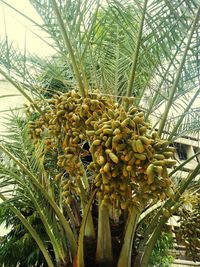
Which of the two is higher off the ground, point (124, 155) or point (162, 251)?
point (124, 155)

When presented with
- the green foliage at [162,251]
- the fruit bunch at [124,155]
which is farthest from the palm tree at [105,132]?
the green foliage at [162,251]

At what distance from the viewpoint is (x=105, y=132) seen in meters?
1.35

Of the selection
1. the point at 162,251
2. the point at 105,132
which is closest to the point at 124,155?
the point at 105,132

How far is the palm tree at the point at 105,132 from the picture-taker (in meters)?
1.35

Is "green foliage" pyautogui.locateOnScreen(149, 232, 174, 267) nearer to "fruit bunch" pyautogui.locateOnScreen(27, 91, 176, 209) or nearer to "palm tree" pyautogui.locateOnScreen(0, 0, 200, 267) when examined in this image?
"palm tree" pyautogui.locateOnScreen(0, 0, 200, 267)

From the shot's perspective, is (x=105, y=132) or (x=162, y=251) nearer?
(x=105, y=132)

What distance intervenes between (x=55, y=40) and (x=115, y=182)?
119 centimetres

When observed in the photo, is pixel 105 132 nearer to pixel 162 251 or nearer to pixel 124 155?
pixel 124 155

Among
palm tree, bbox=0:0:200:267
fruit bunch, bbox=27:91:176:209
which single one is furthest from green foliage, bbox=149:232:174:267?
fruit bunch, bbox=27:91:176:209

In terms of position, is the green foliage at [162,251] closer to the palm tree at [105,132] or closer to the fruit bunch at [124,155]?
the palm tree at [105,132]

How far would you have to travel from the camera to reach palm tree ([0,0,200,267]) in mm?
1351

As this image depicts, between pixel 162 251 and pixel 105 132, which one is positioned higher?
pixel 105 132

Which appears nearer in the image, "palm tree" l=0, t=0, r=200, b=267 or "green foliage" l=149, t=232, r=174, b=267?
"palm tree" l=0, t=0, r=200, b=267

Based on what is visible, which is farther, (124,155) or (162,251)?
(162,251)
